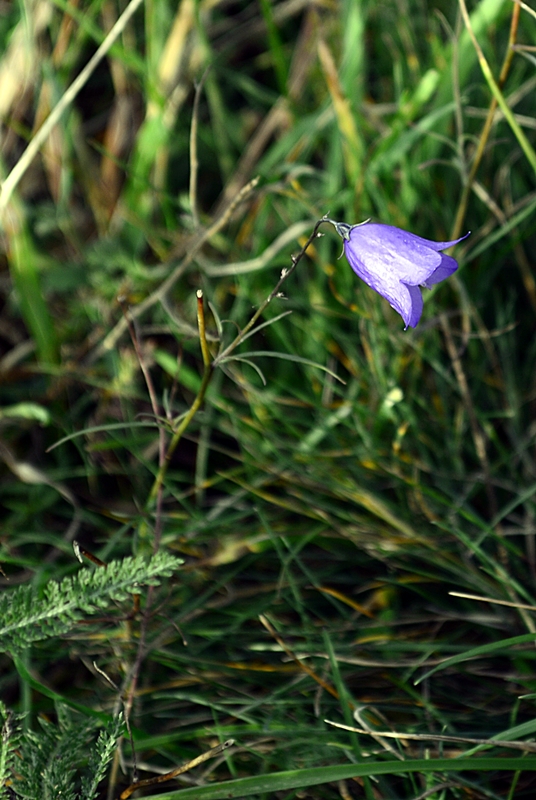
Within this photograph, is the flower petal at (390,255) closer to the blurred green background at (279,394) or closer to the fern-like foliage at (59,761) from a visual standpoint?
the blurred green background at (279,394)

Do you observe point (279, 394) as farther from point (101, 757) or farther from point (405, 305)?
point (101, 757)

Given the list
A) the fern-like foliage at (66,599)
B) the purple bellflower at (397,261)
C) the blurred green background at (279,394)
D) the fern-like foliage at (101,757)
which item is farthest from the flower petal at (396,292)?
the fern-like foliage at (101,757)

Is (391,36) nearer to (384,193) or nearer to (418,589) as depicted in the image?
(384,193)

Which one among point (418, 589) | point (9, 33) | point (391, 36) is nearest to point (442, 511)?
point (418, 589)

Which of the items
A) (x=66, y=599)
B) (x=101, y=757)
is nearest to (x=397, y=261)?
(x=66, y=599)

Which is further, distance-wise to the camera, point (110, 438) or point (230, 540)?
point (110, 438)

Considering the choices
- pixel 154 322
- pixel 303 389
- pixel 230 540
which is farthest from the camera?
pixel 154 322
